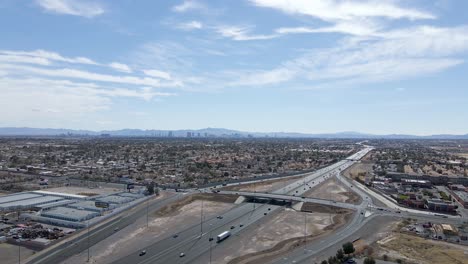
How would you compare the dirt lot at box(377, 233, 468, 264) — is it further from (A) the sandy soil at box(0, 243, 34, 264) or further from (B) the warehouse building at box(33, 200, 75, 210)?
(B) the warehouse building at box(33, 200, 75, 210)

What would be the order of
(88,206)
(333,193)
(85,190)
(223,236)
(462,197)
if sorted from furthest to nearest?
(85,190)
(333,193)
(462,197)
(88,206)
(223,236)

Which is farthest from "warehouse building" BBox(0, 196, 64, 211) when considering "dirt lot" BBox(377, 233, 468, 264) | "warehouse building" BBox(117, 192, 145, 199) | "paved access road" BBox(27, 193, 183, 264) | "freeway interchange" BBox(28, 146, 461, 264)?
"dirt lot" BBox(377, 233, 468, 264)

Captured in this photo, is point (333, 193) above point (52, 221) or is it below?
above

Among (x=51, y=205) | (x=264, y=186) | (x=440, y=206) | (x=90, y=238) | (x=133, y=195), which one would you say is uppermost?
(x=133, y=195)

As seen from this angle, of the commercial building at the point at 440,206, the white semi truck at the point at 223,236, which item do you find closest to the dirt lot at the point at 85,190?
the white semi truck at the point at 223,236

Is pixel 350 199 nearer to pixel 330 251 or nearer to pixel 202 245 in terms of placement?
pixel 330 251

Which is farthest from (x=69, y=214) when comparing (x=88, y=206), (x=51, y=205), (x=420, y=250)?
(x=420, y=250)

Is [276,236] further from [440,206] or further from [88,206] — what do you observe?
[440,206]
